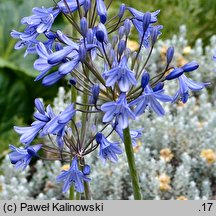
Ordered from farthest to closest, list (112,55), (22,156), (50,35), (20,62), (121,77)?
1. (20,62)
2. (22,156)
3. (50,35)
4. (112,55)
5. (121,77)

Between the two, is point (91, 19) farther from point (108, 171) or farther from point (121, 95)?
point (108, 171)

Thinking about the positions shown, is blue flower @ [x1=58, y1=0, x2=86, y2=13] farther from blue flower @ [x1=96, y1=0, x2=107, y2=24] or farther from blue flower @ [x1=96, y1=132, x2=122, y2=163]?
blue flower @ [x1=96, y1=132, x2=122, y2=163]

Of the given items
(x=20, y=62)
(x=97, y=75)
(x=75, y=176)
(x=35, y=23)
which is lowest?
(x=75, y=176)

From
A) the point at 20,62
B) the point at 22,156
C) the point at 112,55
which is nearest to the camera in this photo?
the point at 112,55

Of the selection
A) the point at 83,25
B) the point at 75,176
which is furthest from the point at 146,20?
the point at 75,176

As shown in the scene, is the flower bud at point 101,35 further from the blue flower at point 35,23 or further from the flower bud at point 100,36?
the blue flower at point 35,23

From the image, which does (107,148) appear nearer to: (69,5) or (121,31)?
(121,31)

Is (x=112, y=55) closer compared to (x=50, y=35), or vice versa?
(x=112, y=55)

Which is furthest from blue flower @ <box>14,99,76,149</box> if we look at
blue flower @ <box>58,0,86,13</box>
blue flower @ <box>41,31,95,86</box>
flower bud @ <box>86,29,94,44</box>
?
blue flower @ <box>58,0,86,13</box>

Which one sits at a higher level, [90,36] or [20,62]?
[20,62]
